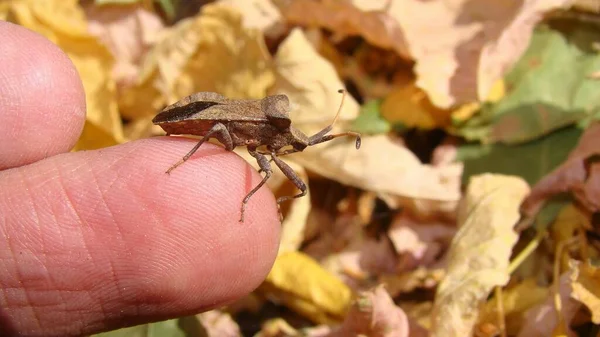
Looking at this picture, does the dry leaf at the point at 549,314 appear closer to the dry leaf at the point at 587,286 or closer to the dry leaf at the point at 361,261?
the dry leaf at the point at 587,286

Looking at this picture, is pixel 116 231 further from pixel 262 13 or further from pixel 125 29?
pixel 125 29

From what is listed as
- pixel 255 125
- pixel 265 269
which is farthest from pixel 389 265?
pixel 255 125

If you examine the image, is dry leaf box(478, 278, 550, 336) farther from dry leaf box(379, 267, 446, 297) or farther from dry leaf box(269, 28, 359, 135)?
dry leaf box(269, 28, 359, 135)

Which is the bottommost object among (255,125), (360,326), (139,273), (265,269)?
(360,326)

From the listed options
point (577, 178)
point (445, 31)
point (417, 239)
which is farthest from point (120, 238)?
point (445, 31)

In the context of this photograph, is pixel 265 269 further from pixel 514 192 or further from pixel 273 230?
pixel 514 192

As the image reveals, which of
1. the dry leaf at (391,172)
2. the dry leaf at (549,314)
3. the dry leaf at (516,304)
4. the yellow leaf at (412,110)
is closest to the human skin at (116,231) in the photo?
the dry leaf at (391,172)
